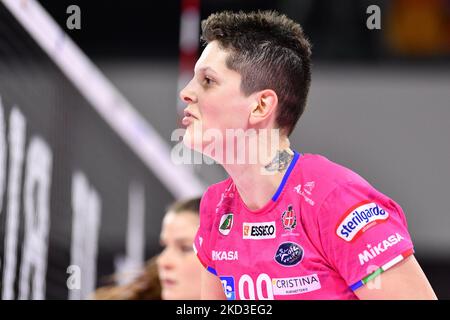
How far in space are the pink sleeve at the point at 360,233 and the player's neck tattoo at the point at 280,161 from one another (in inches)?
11.8

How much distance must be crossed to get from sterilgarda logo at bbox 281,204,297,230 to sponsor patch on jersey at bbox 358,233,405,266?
0.30 metres

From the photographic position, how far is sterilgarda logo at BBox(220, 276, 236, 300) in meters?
2.97

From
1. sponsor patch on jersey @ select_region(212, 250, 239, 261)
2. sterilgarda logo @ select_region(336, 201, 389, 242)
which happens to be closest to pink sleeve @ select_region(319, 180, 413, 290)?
sterilgarda logo @ select_region(336, 201, 389, 242)

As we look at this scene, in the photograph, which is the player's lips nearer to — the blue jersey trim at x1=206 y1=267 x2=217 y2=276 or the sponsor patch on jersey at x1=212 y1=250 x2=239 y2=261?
the blue jersey trim at x1=206 y1=267 x2=217 y2=276

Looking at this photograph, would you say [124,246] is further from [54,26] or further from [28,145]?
[54,26]

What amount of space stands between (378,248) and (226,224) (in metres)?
0.64

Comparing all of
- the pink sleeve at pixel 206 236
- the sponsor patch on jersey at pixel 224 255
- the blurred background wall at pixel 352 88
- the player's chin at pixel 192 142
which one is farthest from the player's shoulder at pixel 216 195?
the blurred background wall at pixel 352 88

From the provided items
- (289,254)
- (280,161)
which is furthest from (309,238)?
(280,161)

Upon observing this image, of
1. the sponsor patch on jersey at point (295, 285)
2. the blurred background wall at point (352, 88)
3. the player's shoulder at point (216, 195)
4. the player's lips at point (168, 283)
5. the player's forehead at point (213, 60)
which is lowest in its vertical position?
the sponsor patch on jersey at point (295, 285)

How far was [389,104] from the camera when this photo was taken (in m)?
7.83

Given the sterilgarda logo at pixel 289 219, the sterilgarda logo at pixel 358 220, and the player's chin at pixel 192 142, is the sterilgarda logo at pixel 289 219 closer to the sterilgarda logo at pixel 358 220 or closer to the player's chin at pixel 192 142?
the sterilgarda logo at pixel 358 220

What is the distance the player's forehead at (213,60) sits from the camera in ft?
9.55
